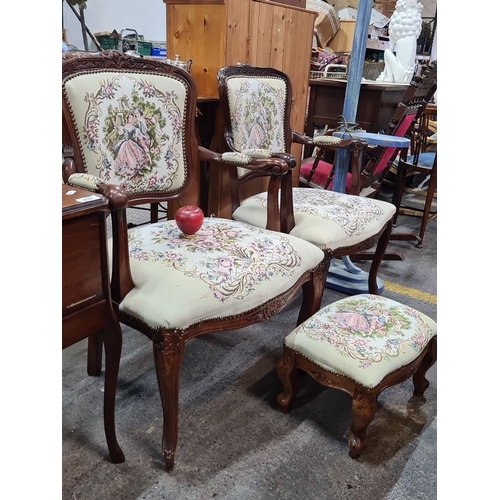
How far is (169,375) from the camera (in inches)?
43.7

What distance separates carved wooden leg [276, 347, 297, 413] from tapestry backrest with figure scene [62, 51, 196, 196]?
2.22 ft

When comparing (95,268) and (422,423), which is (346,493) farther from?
(95,268)

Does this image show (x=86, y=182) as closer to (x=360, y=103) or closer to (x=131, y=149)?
(x=131, y=149)

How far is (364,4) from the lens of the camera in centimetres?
198

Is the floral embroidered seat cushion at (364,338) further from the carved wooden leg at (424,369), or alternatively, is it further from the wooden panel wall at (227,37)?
the wooden panel wall at (227,37)

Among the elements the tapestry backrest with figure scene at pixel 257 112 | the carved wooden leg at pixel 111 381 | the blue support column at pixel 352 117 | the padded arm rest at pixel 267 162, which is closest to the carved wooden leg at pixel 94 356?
the carved wooden leg at pixel 111 381

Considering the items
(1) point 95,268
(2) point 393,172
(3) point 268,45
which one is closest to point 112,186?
(1) point 95,268

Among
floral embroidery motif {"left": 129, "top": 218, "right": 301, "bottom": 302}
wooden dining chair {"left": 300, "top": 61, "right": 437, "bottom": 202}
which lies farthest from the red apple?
wooden dining chair {"left": 300, "top": 61, "right": 437, "bottom": 202}

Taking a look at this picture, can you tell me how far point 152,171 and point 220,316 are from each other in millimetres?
606

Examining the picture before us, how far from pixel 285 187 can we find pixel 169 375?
0.77 meters

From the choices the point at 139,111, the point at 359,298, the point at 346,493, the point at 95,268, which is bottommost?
the point at 346,493

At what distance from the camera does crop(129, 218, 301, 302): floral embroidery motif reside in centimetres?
116

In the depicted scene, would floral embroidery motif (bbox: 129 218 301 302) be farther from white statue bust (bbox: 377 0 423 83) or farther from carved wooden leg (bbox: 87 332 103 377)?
white statue bust (bbox: 377 0 423 83)

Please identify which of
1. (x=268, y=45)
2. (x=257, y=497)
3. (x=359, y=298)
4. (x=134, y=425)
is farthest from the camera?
(x=268, y=45)
